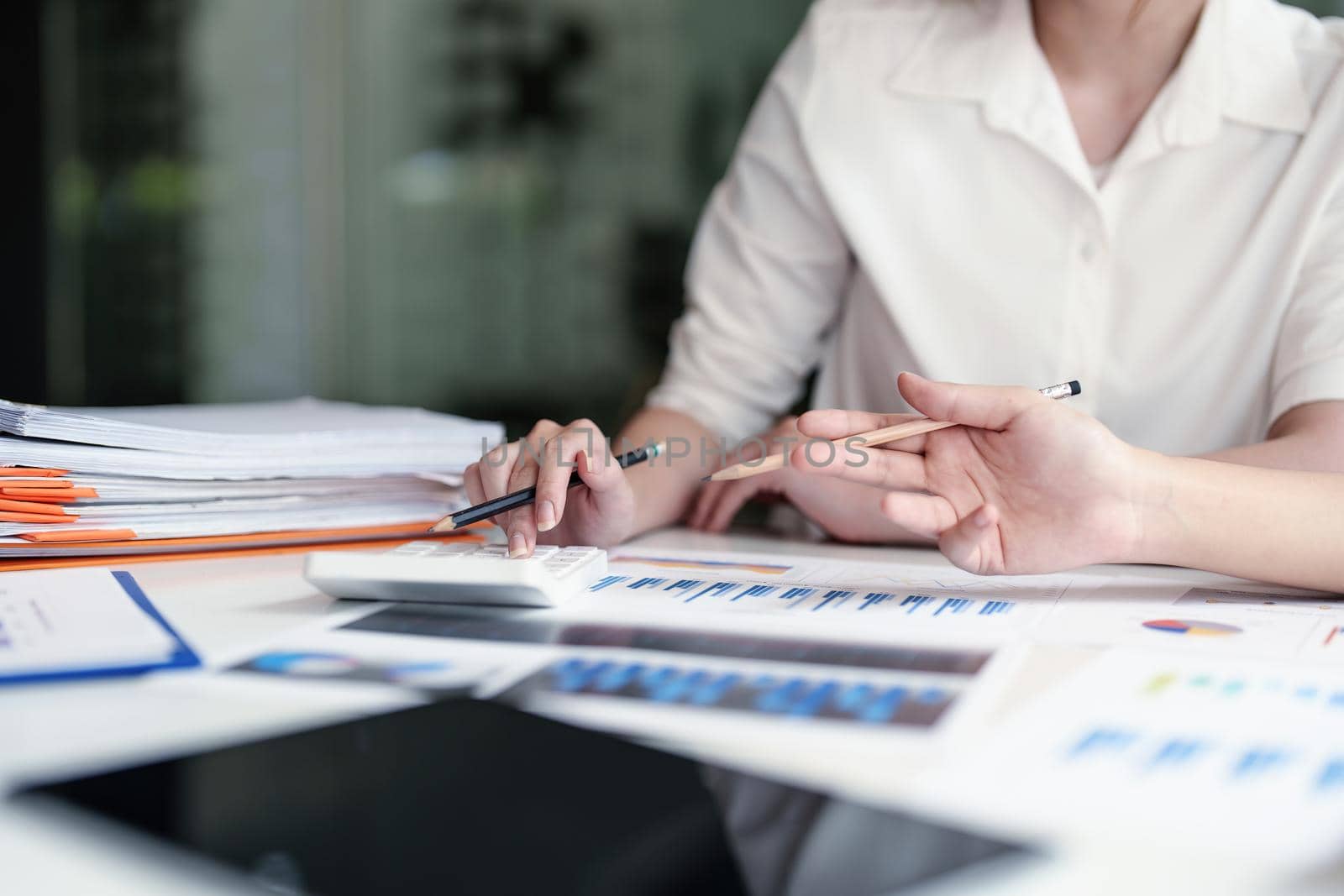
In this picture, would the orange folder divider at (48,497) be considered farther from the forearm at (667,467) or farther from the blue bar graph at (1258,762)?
the blue bar graph at (1258,762)

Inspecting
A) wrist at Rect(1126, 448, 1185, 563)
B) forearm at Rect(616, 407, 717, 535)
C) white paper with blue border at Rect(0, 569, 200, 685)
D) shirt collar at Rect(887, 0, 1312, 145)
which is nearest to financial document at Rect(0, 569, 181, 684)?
white paper with blue border at Rect(0, 569, 200, 685)

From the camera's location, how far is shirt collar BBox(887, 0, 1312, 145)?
1.09m

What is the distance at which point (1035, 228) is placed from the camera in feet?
3.81

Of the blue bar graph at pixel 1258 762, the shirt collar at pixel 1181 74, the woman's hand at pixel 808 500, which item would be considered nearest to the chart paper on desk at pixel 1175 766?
the blue bar graph at pixel 1258 762

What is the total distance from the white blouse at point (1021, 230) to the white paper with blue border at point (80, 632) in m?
0.67

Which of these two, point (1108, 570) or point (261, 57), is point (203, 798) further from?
point (261, 57)

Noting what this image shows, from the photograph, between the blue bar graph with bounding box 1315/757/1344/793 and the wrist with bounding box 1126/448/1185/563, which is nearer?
the blue bar graph with bounding box 1315/757/1344/793

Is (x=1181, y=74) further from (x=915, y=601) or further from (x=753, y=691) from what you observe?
(x=753, y=691)

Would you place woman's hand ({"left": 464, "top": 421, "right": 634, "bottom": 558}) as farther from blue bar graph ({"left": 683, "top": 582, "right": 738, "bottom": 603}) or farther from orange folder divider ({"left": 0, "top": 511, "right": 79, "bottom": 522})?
orange folder divider ({"left": 0, "top": 511, "right": 79, "bottom": 522})

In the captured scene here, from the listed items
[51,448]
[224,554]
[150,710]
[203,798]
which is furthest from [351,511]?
[203,798]

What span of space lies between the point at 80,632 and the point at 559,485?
33 cm

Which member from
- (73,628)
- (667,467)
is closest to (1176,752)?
(73,628)

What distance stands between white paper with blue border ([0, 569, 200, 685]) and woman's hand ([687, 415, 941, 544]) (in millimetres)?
528

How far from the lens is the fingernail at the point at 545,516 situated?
786 mm
